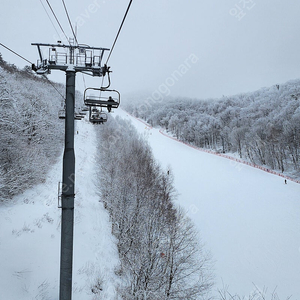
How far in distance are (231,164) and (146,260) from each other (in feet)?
125

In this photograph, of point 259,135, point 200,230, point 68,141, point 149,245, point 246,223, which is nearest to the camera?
point 68,141

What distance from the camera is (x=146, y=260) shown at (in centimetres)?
1132

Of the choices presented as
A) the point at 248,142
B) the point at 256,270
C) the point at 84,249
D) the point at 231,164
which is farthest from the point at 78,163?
the point at 248,142

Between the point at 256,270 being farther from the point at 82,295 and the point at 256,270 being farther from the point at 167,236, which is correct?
the point at 82,295

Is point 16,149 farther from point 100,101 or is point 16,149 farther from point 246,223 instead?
point 246,223

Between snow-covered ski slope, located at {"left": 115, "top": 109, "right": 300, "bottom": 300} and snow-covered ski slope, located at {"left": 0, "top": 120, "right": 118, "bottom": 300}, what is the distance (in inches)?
374

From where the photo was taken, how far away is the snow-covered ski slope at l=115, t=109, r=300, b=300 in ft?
52.3

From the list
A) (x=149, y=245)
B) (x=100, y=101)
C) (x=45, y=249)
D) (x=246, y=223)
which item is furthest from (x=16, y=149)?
(x=246, y=223)

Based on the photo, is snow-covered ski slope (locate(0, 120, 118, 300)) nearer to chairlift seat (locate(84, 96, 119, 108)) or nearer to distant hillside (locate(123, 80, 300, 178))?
chairlift seat (locate(84, 96, 119, 108))

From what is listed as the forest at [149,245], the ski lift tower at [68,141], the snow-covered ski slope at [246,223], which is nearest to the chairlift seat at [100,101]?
the ski lift tower at [68,141]

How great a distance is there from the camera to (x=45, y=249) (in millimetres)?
10352

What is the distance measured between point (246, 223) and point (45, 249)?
2147 cm

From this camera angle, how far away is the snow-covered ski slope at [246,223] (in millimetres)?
15938

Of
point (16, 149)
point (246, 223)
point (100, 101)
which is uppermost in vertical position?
point (100, 101)
